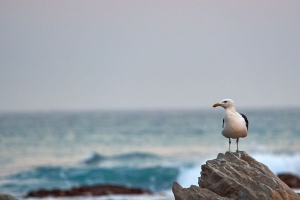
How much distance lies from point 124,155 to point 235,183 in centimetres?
3842

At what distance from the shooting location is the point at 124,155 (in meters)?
49.2

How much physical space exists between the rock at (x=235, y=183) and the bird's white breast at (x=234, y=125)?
0.36 meters

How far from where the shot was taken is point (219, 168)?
11.4 meters

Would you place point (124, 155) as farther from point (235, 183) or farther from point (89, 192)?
point (235, 183)

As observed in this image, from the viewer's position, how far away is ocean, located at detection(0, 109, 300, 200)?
36781 mm

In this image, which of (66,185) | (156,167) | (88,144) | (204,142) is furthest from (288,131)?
(66,185)

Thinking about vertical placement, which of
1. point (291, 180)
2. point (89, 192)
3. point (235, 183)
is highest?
point (235, 183)

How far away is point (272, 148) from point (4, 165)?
19266mm

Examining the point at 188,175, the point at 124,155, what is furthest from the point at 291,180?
the point at 124,155

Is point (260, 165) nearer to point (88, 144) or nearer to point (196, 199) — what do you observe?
point (196, 199)

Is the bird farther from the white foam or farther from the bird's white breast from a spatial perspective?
the white foam

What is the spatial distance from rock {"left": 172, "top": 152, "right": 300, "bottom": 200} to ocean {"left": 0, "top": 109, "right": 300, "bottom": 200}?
13.4 m

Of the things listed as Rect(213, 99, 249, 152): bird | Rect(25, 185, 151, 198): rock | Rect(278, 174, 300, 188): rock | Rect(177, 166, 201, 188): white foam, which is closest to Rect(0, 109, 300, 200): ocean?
Rect(177, 166, 201, 188): white foam

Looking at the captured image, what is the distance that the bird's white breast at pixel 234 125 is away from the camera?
11.7 meters
